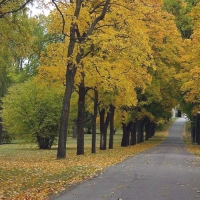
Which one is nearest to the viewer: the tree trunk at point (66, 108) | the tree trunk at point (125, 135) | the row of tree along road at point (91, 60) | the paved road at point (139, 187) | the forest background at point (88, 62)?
the paved road at point (139, 187)

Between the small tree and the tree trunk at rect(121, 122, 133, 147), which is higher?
the small tree

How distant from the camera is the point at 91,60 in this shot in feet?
68.0

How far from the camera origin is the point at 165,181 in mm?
12984

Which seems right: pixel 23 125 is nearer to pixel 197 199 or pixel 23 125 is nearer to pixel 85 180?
pixel 85 180

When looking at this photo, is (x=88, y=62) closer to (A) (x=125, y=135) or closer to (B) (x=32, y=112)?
(B) (x=32, y=112)

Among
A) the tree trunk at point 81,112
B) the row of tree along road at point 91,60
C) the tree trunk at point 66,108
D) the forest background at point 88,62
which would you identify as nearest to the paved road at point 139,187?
the forest background at point 88,62

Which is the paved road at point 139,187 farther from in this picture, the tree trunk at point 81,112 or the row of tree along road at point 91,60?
the tree trunk at point 81,112

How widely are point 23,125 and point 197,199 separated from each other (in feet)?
A: 103

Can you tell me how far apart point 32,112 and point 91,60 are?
1984cm

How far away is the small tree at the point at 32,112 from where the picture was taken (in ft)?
130

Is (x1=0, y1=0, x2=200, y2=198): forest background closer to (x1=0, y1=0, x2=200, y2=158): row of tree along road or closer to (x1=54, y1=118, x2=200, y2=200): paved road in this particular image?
(x1=0, y1=0, x2=200, y2=158): row of tree along road

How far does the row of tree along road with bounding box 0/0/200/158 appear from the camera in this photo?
18812 mm

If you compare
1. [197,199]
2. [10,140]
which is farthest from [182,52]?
[10,140]

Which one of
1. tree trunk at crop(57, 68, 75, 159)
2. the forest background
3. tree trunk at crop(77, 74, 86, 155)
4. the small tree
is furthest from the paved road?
the small tree
